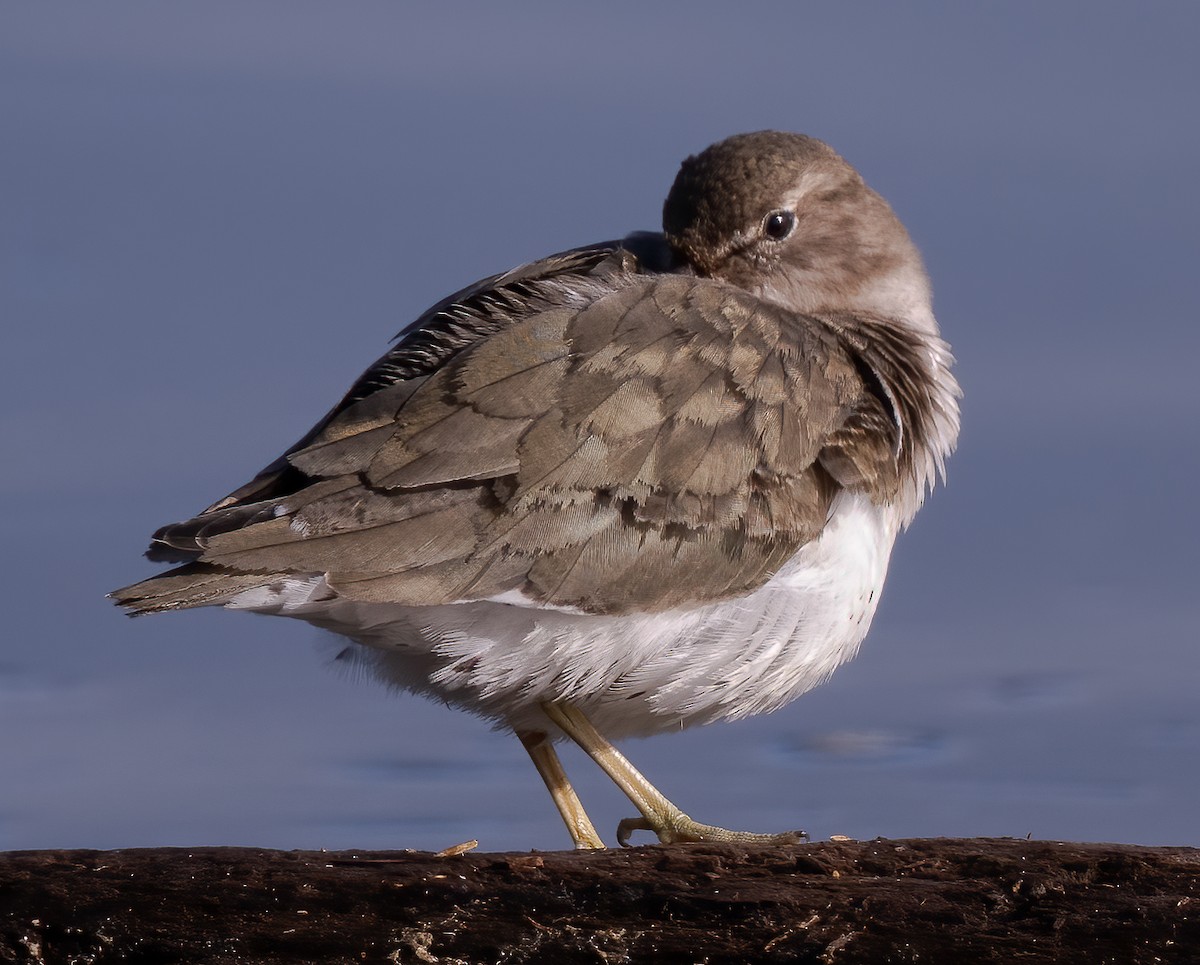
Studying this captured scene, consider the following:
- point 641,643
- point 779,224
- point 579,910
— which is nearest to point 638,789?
point 641,643

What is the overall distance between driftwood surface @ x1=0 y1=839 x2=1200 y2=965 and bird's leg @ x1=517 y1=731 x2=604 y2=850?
5.50 feet

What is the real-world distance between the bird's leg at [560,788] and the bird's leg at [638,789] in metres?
0.36

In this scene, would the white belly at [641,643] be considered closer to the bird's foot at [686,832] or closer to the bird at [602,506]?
the bird at [602,506]

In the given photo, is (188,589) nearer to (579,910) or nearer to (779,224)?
(579,910)

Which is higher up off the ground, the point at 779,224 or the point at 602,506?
the point at 779,224

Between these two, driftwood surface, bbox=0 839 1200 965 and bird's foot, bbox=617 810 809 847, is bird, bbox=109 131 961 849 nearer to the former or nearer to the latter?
bird's foot, bbox=617 810 809 847

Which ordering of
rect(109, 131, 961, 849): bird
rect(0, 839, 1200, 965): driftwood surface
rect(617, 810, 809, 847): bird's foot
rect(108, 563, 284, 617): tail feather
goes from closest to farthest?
rect(0, 839, 1200, 965): driftwood surface
rect(108, 563, 284, 617): tail feather
rect(109, 131, 961, 849): bird
rect(617, 810, 809, 847): bird's foot

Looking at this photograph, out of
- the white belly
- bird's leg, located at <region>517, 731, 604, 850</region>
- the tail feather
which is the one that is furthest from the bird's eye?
the tail feather

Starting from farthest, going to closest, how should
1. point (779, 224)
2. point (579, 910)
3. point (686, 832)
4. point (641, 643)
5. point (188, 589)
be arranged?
point (779, 224) → point (686, 832) → point (641, 643) → point (188, 589) → point (579, 910)

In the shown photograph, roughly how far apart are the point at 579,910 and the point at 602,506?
1.49 meters

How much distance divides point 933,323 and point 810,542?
161cm

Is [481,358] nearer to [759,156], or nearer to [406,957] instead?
[759,156]

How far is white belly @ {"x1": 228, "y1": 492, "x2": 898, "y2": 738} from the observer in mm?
5543

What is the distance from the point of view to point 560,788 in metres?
6.66
